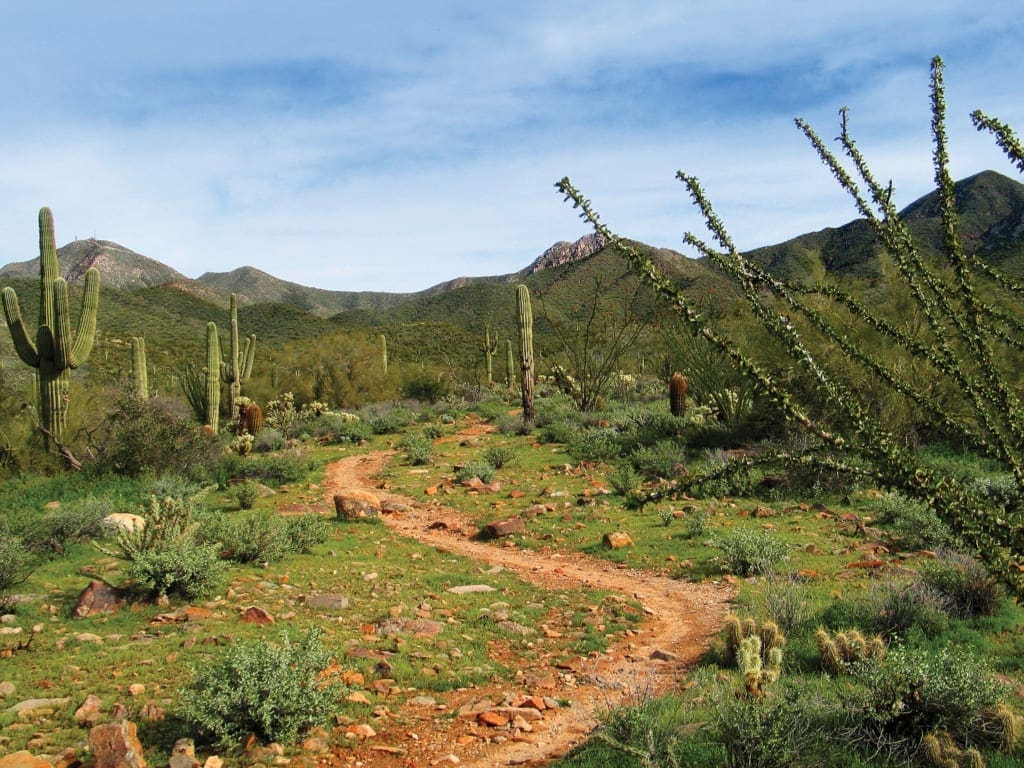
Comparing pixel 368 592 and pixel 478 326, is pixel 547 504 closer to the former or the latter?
pixel 368 592

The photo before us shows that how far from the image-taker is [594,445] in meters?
14.7

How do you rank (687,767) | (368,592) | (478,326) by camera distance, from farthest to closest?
(478,326)
(368,592)
(687,767)

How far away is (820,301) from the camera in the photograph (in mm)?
16250

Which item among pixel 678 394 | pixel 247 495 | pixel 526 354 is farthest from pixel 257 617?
pixel 526 354

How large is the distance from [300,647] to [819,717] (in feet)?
11.3

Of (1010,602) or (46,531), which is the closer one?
(1010,602)

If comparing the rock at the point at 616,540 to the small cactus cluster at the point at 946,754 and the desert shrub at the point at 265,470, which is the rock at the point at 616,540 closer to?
the small cactus cluster at the point at 946,754

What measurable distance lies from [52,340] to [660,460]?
1246 centimetres

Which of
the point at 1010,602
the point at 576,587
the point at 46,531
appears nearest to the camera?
the point at 1010,602

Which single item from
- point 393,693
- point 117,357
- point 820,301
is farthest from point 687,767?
point 117,357

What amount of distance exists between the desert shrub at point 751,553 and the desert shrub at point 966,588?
172 cm

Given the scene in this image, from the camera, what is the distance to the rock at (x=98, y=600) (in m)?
6.04

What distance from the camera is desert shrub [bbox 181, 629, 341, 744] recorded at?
13.6ft

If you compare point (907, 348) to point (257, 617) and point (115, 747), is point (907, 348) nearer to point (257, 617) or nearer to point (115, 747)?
point (115, 747)
